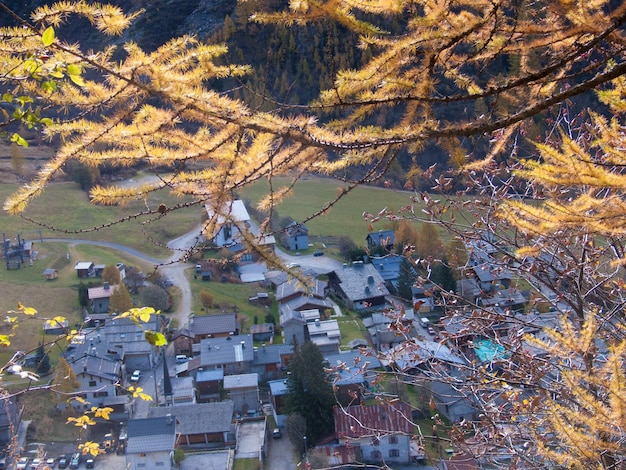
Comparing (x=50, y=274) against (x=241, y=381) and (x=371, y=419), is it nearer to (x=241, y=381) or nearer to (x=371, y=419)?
(x=241, y=381)

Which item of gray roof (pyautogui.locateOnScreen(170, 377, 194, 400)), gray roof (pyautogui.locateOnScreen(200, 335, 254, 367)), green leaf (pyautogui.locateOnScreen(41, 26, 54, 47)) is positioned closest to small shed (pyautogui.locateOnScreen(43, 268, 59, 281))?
gray roof (pyautogui.locateOnScreen(170, 377, 194, 400))

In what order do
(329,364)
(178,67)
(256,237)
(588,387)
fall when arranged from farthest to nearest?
(329,364)
(588,387)
(256,237)
(178,67)

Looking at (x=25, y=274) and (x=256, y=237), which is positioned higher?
(x=256, y=237)

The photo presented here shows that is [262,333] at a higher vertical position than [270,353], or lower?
lower

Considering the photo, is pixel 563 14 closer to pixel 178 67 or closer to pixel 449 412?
pixel 178 67

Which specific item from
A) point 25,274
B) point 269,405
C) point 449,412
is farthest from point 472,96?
point 25,274

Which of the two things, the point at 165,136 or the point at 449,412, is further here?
the point at 449,412

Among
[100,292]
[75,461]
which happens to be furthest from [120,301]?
[75,461]
